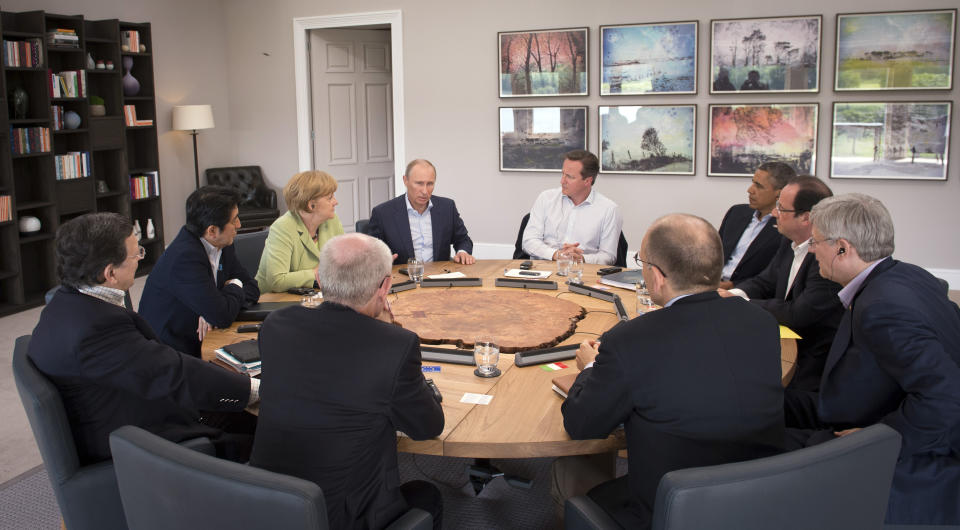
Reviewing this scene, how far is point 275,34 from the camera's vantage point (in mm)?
8328

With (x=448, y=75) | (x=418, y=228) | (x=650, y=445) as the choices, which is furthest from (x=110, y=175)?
(x=650, y=445)

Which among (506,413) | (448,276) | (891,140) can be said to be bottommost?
Result: (506,413)

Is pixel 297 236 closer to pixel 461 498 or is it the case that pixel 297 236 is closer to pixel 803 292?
pixel 461 498

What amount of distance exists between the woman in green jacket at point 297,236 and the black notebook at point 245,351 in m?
1.01

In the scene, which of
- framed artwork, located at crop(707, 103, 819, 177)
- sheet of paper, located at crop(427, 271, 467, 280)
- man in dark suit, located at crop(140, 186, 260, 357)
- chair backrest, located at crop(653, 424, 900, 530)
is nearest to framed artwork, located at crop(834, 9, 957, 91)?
framed artwork, located at crop(707, 103, 819, 177)

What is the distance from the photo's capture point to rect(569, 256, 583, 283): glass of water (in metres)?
3.79

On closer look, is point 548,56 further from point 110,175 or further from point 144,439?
point 144,439

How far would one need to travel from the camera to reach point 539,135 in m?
7.38

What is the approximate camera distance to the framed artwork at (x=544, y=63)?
7.09 m

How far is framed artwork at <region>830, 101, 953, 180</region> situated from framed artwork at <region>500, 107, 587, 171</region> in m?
2.22

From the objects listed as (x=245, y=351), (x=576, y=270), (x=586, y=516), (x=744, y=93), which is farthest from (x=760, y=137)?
(x=586, y=516)

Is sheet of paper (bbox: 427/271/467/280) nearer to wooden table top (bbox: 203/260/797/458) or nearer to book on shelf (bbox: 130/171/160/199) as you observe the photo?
wooden table top (bbox: 203/260/797/458)

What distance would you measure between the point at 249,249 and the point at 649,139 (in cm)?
404

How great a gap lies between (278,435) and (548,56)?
19.5 ft
